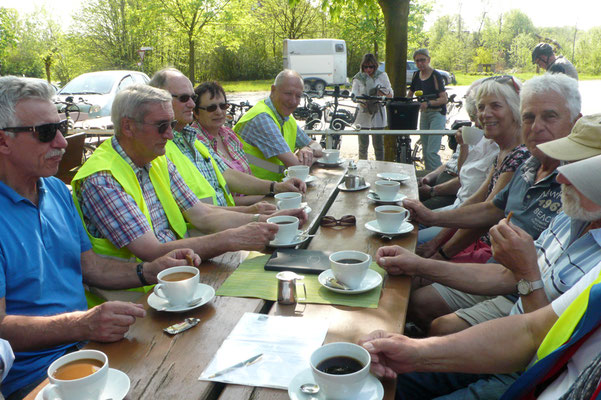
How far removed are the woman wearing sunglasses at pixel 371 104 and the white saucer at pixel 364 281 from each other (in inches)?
250

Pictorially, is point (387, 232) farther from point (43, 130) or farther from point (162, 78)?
point (162, 78)

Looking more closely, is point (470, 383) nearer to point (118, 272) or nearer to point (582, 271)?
point (582, 271)

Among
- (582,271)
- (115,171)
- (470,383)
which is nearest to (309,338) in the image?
(470,383)

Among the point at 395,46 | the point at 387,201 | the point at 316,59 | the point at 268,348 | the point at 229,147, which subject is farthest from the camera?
the point at 316,59

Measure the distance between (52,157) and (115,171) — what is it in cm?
32

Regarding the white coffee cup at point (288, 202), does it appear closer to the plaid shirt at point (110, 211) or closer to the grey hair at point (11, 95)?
the plaid shirt at point (110, 211)

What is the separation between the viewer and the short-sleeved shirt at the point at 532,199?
7.83 feet

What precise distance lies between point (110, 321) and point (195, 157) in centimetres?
201

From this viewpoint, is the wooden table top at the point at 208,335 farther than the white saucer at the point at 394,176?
No

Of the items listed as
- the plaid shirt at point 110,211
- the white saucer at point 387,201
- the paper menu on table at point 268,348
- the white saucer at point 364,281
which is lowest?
the white saucer at point 387,201

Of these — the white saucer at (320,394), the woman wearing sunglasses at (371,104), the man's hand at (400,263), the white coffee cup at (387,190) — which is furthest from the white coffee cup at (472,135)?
the woman wearing sunglasses at (371,104)

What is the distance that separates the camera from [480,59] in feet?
139

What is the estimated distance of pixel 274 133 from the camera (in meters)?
4.47

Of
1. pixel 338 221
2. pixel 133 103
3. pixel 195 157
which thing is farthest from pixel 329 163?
pixel 133 103
